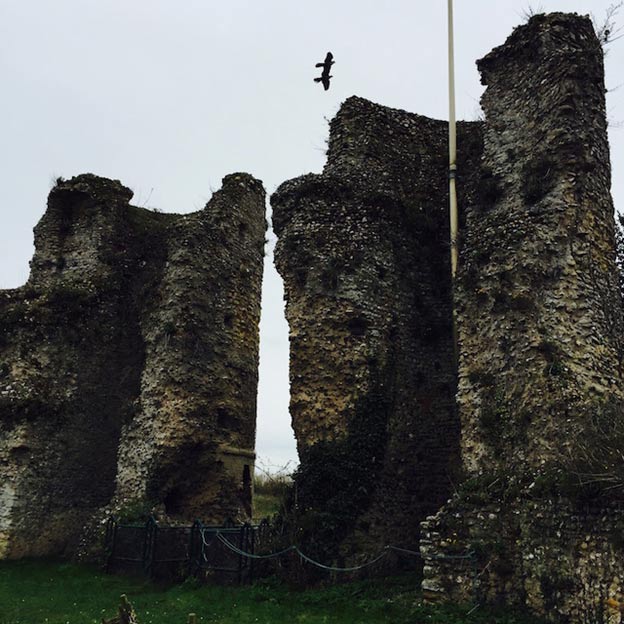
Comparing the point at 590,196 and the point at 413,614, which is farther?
the point at 590,196

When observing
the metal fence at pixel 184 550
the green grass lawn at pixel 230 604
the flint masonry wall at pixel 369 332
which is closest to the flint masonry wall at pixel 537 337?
the green grass lawn at pixel 230 604

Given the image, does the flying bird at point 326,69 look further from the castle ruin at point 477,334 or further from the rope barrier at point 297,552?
the rope barrier at point 297,552

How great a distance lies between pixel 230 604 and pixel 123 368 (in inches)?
398

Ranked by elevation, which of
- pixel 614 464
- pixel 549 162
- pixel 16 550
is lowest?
pixel 16 550

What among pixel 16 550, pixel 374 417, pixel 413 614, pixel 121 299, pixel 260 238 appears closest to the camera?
pixel 413 614

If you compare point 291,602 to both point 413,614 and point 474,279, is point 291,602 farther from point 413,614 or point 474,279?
point 474,279

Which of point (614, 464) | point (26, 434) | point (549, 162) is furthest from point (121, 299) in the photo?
point (614, 464)

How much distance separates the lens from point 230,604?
1166 cm

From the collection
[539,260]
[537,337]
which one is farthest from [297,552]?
[539,260]

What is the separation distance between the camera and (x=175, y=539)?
14.5 meters

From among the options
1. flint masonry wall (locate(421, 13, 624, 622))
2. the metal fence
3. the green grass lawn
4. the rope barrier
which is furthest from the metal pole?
the metal fence

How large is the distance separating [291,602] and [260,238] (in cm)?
1373

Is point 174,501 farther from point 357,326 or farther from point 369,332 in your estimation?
point 369,332

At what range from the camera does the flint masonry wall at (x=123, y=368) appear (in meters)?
17.7
